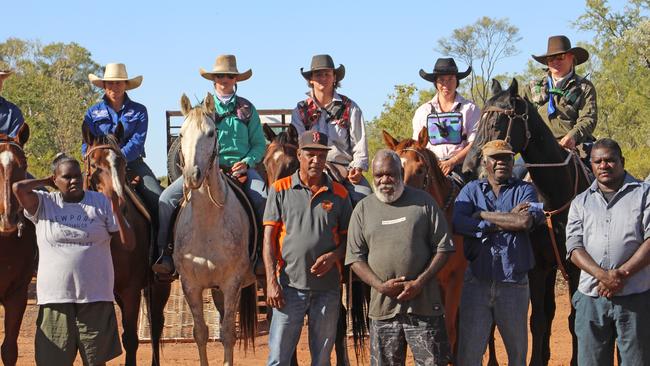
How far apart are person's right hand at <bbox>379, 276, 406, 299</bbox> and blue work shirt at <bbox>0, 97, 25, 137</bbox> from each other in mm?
4357

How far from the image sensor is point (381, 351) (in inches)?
279

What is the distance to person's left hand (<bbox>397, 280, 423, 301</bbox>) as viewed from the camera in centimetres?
690

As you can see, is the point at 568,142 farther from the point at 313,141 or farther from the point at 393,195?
the point at 393,195

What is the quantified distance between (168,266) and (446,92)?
3.64 meters

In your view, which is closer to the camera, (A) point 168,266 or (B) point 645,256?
(B) point 645,256

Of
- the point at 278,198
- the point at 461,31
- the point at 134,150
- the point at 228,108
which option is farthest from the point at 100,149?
the point at 461,31

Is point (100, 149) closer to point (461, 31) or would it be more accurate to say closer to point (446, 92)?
point (446, 92)

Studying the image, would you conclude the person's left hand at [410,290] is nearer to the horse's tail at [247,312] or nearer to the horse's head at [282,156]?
the horse's head at [282,156]

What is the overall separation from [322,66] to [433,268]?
3783mm

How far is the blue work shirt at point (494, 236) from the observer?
7.55 metres

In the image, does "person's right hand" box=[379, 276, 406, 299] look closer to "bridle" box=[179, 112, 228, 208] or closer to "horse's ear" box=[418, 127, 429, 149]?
"bridle" box=[179, 112, 228, 208]

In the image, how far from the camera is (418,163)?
28.9 feet

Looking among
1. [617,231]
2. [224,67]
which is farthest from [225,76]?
[617,231]

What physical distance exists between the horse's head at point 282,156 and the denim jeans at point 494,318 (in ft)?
7.68
